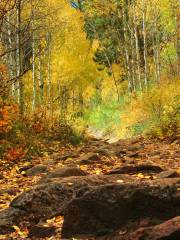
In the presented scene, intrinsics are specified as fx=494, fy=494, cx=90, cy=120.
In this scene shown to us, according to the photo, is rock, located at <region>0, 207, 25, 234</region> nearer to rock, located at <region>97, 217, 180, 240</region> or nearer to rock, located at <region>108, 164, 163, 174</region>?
rock, located at <region>97, 217, 180, 240</region>

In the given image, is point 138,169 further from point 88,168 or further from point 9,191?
point 9,191

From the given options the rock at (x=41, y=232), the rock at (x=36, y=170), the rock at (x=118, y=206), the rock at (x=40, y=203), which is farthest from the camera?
the rock at (x=36, y=170)

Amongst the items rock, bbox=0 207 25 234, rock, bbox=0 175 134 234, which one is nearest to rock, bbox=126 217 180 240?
rock, bbox=0 175 134 234

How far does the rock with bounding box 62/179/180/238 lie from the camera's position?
180 inches

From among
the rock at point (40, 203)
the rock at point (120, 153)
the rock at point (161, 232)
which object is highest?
the rock at point (161, 232)

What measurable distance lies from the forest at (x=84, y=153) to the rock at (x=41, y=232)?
0.01 metres

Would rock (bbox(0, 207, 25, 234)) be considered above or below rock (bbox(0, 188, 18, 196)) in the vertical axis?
above

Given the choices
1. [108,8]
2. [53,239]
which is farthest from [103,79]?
[53,239]

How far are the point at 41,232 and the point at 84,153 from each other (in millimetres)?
8145

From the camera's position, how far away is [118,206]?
4.66 m

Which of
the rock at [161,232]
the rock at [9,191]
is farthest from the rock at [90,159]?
the rock at [161,232]

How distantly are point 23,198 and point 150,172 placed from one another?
245 cm

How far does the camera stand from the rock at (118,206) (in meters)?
4.57

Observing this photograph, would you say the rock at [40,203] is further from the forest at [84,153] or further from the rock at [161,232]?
the rock at [161,232]
